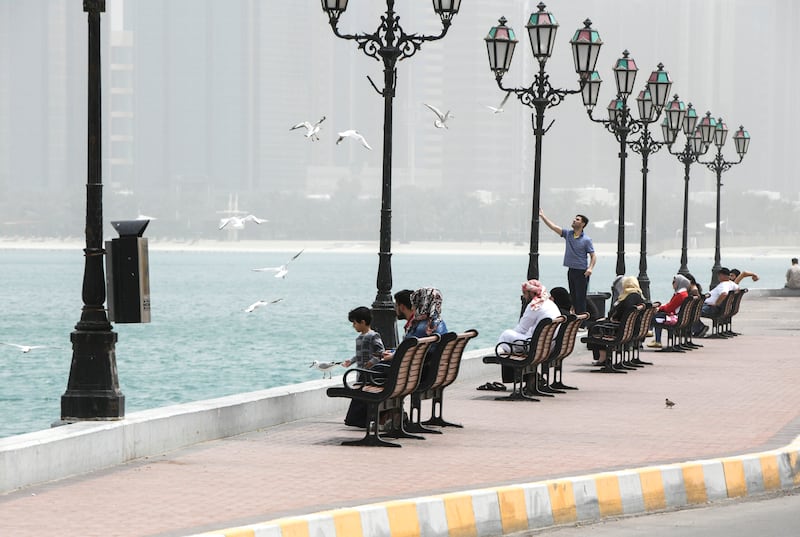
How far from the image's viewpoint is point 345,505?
395 inches

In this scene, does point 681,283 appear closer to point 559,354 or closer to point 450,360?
point 559,354

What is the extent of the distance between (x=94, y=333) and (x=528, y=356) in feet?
20.0

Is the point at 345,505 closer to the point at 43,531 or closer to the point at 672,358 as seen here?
the point at 43,531

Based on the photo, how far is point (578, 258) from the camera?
2592 centimetres

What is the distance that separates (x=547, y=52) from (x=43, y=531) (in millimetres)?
17488

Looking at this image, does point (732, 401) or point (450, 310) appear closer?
point (732, 401)

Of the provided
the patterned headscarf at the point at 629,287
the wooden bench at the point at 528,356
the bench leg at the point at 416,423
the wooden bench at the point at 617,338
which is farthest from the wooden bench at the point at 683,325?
the bench leg at the point at 416,423

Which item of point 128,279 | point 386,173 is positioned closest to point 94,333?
point 128,279

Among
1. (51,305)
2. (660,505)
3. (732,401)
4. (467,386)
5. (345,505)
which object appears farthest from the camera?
(51,305)

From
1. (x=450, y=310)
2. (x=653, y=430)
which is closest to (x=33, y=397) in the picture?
(x=653, y=430)

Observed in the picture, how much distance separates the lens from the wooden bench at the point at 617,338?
2179 cm

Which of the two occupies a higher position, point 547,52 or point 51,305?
point 547,52

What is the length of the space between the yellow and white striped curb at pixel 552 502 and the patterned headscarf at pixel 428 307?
11.6 feet

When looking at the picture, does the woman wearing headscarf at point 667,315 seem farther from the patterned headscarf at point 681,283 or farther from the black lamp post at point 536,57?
the black lamp post at point 536,57
